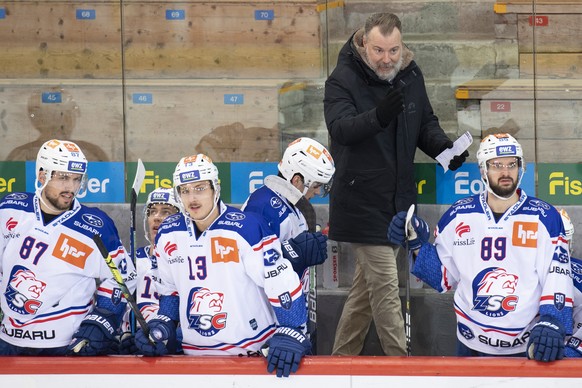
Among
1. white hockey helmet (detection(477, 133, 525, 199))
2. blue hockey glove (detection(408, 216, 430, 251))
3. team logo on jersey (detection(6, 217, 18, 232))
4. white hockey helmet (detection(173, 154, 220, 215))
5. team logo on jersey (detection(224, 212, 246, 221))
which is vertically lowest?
blue hockey glove (detection(408, 216, 430, 251))

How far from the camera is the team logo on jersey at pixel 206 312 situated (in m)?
4.36

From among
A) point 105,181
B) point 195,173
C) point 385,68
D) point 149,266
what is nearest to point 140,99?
point 105,181

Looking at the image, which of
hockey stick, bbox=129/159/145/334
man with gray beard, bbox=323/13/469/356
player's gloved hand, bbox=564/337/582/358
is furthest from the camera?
man with gray beard, bbox=323/13/469/356

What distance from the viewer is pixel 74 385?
422 cm

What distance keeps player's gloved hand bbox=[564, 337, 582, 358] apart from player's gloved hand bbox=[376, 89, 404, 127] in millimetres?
1285

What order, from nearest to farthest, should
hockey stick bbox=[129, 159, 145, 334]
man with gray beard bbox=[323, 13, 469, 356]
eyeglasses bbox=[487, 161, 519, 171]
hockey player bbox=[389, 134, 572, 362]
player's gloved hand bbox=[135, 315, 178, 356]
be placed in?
1. player's gloved hand bbox=[135, 315, 178, 356]
2. hockey player bbox=[389, 134, 572, 362]
3. eyeglasses bbox=[487, 161, 519, 171]
4. hockey stick bbox=[129, 159, 145, 334]
5. man with gray beard bbox=[323, 13, 469, 356]

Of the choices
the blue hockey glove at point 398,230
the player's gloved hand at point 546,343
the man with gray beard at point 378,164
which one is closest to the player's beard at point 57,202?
the blue hockey glove at point 398,230

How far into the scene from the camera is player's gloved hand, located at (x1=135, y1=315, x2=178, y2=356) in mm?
4266

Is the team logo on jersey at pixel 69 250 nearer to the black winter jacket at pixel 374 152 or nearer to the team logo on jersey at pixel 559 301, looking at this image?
the black winter jacket at pixel 374 152

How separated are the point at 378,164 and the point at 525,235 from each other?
4.28 ft

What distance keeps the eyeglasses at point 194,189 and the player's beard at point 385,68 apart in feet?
4.39

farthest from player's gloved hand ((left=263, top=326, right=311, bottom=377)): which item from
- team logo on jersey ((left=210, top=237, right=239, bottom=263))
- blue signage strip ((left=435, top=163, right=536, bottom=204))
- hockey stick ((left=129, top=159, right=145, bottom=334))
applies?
blue signage strip ((left=435, top=163, right=536, bottom=204))

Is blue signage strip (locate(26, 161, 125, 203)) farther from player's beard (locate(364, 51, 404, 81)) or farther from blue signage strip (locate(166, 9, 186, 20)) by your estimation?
player's beard (locate(364, 51, 404, 81))

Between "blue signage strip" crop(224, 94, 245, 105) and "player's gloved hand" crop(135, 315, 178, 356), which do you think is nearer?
"player's gloved hand" crop(135, 315, 178, 356)
